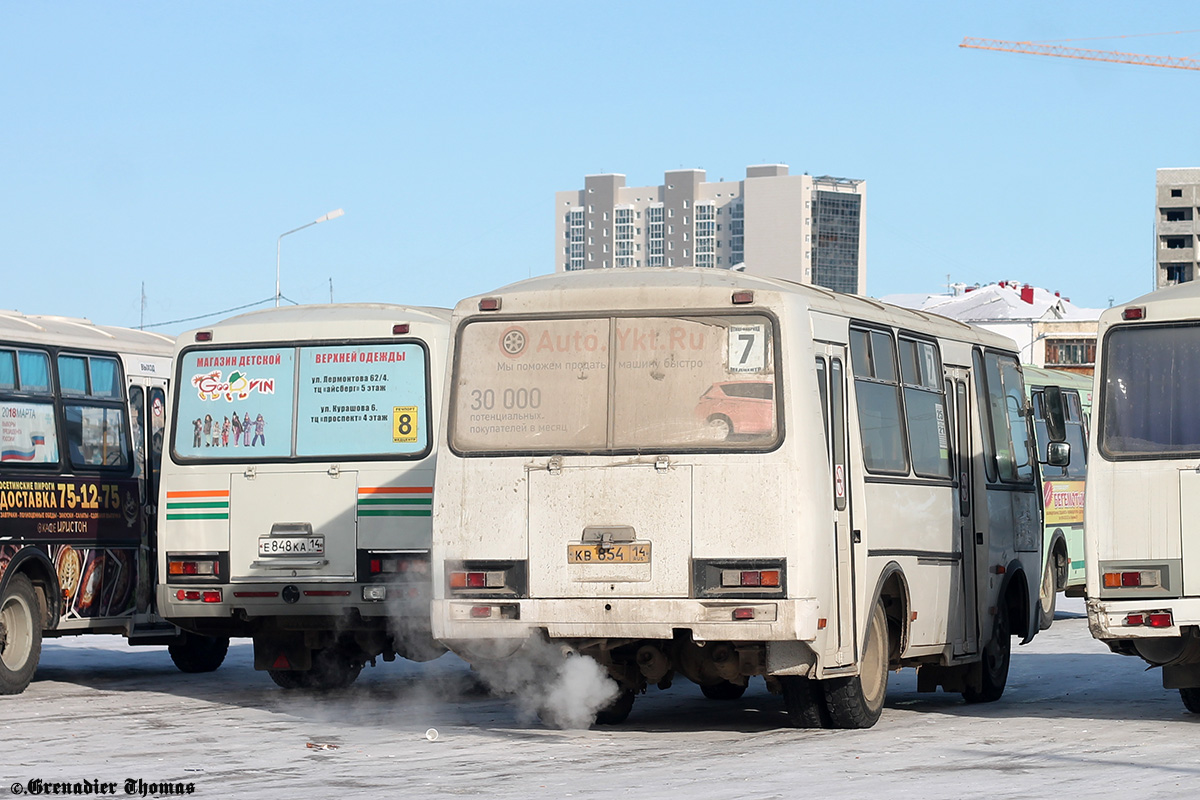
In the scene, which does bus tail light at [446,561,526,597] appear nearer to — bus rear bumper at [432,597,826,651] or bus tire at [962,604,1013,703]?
bus rear bumper at [432,597,826,651]

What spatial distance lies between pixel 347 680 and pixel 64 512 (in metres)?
2.90

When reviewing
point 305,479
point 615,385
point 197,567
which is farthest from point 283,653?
point 615,385

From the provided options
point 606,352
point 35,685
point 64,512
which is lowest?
point 35,685

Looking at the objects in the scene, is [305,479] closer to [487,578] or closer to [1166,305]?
[487,578]

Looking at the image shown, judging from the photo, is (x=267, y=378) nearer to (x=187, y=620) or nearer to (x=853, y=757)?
(x=187, y=620)

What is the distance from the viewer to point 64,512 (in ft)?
52.3

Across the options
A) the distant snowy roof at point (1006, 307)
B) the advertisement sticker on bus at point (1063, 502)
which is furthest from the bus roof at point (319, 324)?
the distant snowy roof at point (1006, 307)

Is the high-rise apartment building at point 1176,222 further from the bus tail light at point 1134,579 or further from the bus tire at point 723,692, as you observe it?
the bus tail light at point 1134,579

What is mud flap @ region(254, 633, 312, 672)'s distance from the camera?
50.5 ft

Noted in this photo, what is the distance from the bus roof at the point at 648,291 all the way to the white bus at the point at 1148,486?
184 centimetres

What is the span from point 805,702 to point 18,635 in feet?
23.0

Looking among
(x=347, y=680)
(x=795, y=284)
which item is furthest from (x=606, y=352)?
(x=347, y=680)

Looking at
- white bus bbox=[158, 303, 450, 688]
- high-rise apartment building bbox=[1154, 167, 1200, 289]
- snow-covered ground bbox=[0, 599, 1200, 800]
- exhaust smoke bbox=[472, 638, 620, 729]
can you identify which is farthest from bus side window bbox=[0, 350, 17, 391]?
high-rise apartment building bbox=[1154, 167, 1200, 289]

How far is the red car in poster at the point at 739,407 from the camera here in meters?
11.3
